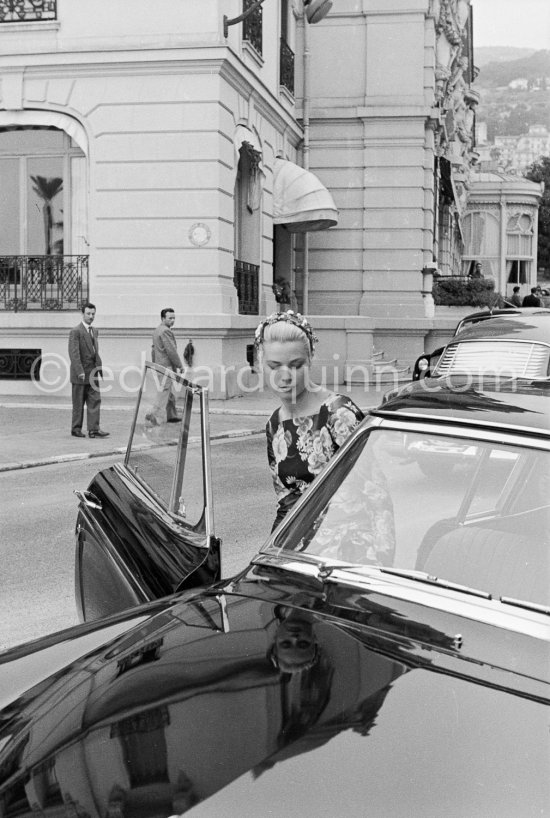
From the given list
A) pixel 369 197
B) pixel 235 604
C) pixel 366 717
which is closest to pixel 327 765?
pixel 366 717

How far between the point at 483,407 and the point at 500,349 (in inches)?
285

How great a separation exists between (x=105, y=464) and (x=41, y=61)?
10150 millimetres

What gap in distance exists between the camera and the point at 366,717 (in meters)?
2.08

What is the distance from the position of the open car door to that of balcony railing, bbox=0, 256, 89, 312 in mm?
14949

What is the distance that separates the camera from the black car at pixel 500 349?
9.74 m

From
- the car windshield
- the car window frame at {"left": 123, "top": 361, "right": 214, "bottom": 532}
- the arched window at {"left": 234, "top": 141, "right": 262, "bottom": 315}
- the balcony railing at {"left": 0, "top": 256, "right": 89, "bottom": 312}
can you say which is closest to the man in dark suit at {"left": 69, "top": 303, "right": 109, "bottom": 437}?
the balcony railing at {"left": 0, "top": 256, "right": 89, "bottom": 312}

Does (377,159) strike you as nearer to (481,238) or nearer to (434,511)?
(434,511)

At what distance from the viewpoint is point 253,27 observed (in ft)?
66.9

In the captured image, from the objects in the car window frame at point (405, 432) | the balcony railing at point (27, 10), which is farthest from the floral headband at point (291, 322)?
Result: the balcony railing at point (27, 10)

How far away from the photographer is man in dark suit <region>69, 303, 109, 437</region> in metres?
13.6

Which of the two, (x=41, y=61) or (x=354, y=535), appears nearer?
(x=354, y=535)

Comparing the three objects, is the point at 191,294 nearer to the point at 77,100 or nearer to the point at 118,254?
the point at 118,254

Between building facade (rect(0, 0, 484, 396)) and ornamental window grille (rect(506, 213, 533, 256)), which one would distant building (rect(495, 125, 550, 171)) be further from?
building facade (rect(0, 0, 484, 396))

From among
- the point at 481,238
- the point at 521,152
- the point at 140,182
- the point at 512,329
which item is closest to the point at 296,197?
the point at 140,182
